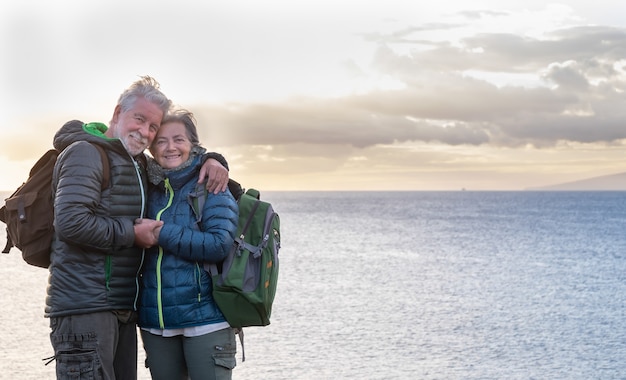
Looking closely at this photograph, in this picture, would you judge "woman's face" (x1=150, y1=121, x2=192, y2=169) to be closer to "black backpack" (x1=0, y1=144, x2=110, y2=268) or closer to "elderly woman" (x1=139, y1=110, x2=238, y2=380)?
"elderly woman" (x1=139, y1=110, x2=238, y2=380)

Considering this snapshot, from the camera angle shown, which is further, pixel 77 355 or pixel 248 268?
pixel 248 268

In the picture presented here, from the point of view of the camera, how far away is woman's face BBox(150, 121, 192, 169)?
4102 mm

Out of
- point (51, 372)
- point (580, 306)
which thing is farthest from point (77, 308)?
point (580, 306)

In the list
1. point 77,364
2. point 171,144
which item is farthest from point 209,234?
point 77,364

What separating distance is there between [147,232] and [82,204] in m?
0.36

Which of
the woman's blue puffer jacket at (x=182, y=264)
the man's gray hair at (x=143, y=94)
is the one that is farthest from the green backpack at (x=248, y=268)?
the man's gray hair at (x=143, y=94)

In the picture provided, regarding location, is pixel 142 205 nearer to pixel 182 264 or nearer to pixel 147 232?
pixel 147 232

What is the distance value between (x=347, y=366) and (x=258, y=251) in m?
12.9

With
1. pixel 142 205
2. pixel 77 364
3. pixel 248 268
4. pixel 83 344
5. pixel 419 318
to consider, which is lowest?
pixel 419 318

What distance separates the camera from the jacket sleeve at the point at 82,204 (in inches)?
146

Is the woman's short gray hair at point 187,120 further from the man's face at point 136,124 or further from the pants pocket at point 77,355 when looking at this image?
the pants pocket at point 77,355

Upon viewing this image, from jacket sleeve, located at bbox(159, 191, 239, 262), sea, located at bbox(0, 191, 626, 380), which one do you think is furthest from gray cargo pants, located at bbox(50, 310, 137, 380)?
sea, located at bbox(0, 191, 626, 380)

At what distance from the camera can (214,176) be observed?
4.04 meters

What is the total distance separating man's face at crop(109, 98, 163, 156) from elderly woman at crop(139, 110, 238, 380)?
5.5 inches
